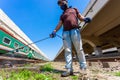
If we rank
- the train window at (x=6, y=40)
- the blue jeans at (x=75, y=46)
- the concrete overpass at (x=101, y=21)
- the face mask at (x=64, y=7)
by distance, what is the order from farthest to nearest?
1. the train window at (x=6, y=40)
2. the concrete overpass at (x=101, y=21)
3. the face mask at (x=64, y=7)
4. the blue jeans at (x=75, y=46)

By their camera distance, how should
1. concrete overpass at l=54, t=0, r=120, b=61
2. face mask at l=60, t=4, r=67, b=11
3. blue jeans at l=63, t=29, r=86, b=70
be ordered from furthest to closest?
concrete overpass at l=54, t=0, r=120, b=61 → face mask at l=60, t=4, r=67, b=11 → blue jeans at l=63, t=29, r=86, b=70

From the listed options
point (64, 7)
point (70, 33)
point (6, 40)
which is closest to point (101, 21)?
point (6, 40)

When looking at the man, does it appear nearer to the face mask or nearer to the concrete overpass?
the face mask

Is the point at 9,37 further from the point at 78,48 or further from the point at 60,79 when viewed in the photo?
the point at 60,79

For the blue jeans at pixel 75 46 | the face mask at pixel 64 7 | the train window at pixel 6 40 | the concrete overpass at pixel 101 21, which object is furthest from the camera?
the train window at pixel 6 40

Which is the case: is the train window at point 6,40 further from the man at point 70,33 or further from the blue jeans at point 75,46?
the blue jeans at point 75,46

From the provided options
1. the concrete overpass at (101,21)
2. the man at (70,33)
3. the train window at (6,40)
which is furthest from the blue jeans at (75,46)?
the train window at (6,40)

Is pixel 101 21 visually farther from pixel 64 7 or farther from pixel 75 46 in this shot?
pixel 75 46

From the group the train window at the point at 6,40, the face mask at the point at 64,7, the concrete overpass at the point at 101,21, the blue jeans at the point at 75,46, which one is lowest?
the blue jeans at the point at 75,46

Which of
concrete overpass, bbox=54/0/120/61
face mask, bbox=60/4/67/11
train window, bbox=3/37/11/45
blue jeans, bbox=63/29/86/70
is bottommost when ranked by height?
blue jeans, bbox=63/29/86/70

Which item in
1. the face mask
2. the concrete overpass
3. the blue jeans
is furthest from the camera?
the concrete overpass

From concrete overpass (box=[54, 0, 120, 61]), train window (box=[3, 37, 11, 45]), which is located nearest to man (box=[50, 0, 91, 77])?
concrete overpass (box=[54, 0, 120, 61])

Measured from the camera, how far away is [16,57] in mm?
13227

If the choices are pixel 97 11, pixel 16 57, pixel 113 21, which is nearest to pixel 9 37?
pixel 16 57
